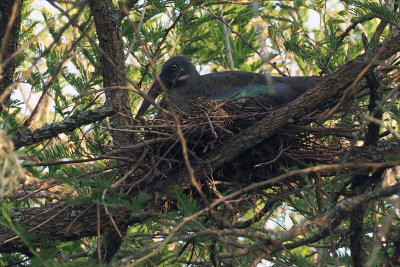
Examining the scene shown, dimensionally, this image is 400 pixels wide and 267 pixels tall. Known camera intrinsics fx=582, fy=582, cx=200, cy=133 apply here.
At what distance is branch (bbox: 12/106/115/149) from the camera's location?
440 cm

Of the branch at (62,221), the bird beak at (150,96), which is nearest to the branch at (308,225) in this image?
the branch at (62,221)

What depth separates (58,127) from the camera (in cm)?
450

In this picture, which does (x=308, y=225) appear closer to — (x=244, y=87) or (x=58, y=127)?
(x=58, y=127)

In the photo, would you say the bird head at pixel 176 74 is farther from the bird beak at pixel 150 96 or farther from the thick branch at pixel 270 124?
the thick branch at pixel 270 124

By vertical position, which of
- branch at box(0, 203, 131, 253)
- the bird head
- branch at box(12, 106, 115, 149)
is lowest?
branch at box(0, 203, 131, 253)

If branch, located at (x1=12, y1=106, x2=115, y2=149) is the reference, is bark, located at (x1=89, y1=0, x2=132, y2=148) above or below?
above

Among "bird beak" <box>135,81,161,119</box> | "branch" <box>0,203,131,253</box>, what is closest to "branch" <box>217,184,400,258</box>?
"branch" <box>0,203,131,253</box>

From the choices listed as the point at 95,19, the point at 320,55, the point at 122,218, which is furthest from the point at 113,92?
the point at 320,55

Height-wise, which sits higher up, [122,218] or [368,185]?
[368,185]

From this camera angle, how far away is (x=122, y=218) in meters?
4.25

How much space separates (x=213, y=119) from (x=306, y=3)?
305 centimetres

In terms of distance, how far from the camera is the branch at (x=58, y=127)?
440cm

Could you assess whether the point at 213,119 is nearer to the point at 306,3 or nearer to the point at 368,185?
the point at 368,185

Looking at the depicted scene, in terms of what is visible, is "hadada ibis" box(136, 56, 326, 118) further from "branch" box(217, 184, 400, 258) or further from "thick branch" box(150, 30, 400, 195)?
"branch" box(217, 184, 400, 258)
